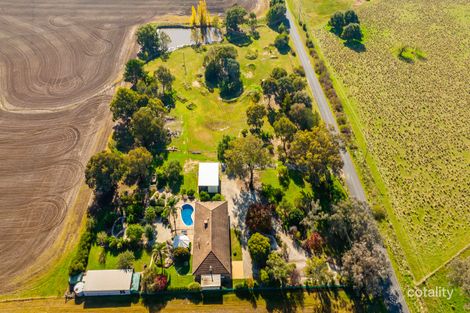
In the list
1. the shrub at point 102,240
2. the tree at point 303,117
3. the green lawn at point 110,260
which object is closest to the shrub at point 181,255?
the green lawn at point 110,260

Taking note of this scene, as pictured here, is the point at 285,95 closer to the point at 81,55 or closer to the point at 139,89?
the point at 139,89

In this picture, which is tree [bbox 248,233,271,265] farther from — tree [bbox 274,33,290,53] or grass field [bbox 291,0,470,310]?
tree [bbox 274,33,290,53]

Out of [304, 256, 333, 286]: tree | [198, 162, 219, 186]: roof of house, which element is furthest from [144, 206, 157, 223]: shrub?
[304, 256, 333, 286]: tree

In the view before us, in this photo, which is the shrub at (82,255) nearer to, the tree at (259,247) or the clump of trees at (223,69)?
the tree at (259,247)

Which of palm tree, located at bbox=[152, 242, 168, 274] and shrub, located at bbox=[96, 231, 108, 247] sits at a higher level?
shrub, located at bbox=[96, 231, 108, 247]

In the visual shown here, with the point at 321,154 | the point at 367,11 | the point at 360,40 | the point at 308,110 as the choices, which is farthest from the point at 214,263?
the point at 367,11

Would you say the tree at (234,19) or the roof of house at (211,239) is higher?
the tree at (234,19)

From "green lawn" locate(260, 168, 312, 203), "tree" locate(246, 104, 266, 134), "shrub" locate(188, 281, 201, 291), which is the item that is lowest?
"shrub" locate(188, 281, 201, 291)
